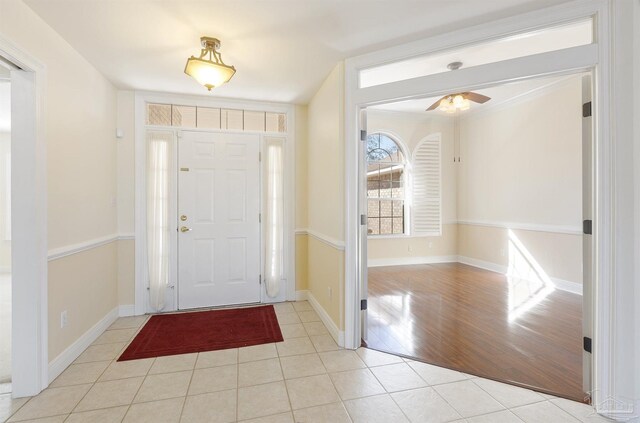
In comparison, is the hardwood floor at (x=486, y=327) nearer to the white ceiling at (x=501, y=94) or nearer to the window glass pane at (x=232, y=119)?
the white ceiling at (x=501, y=94)

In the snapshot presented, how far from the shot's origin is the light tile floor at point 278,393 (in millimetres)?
1820

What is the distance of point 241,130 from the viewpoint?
3.83 m

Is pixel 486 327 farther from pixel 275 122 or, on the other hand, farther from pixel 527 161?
pixel 275 122

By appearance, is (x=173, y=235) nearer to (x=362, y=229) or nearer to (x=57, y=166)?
(x=57, y=166)

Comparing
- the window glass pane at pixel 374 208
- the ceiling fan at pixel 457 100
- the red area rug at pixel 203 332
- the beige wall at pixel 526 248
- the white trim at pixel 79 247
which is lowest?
the red area rug at pixel 203 332

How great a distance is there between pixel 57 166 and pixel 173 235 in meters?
1.48

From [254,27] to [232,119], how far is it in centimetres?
173

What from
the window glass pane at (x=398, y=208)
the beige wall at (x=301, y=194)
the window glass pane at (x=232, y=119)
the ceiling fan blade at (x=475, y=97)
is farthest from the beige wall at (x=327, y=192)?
the window glass pane at (x=398, y=208)

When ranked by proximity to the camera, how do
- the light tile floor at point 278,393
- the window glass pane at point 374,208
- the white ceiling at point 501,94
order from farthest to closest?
1. the window glass pane at point 374,208
2. the white ceiling at point 501,94
3. the light tile floor at point 278,393

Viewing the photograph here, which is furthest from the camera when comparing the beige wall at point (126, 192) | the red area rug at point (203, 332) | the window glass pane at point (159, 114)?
the window glass pane at point (159, 114)

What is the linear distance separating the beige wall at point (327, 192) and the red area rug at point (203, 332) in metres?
0.70

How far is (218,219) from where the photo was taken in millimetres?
3764

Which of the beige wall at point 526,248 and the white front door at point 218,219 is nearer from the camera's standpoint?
the white front door at point 218,219

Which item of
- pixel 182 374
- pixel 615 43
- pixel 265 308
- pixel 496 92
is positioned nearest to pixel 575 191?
pixel 496 92
